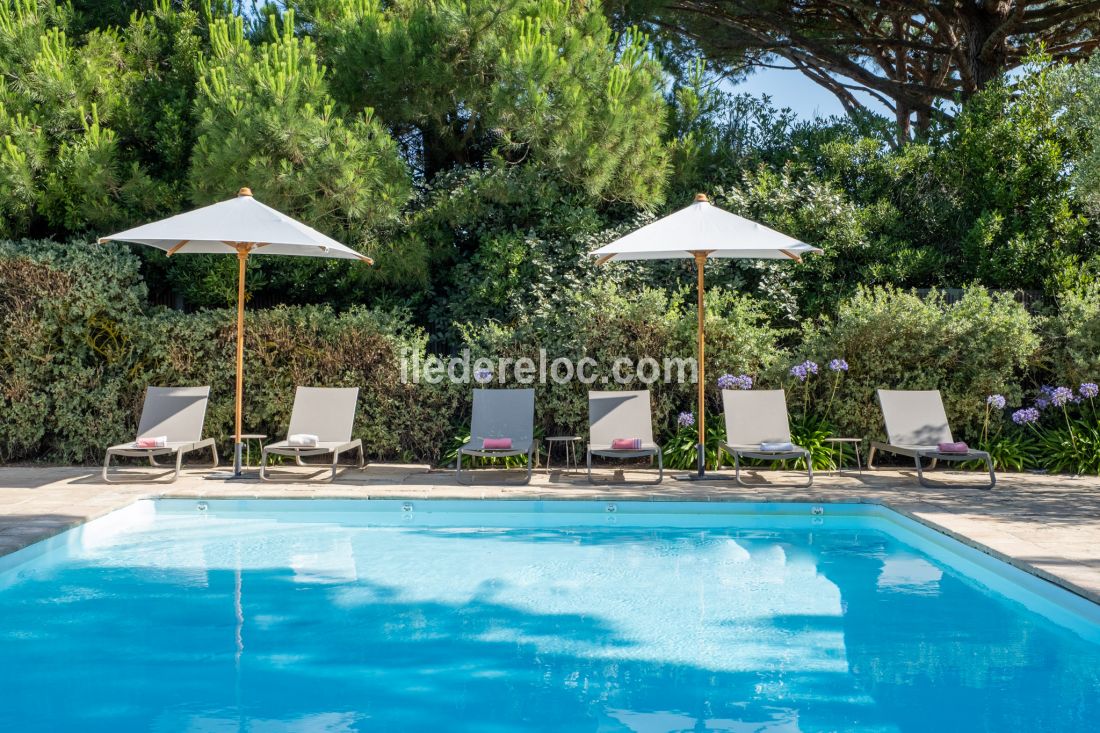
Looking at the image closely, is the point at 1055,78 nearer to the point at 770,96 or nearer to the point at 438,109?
the point at 770,96

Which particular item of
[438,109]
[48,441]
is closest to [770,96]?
[438,109]

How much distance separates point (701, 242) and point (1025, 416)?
3810 mm

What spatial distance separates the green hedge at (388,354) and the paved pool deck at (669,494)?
23.9 inches

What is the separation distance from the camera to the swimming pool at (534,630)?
3.83 m

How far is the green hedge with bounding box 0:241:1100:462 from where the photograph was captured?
9.30 m

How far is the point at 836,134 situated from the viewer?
12.2m

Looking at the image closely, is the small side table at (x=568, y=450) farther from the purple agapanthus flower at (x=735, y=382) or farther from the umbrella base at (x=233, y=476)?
the umbrella base at (x=233, y=476)

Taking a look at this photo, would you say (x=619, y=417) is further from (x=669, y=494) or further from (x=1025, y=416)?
(x=1025, y=416)

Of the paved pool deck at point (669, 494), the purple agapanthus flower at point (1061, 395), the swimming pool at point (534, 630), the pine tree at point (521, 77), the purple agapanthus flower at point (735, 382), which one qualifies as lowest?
the swimming pool at point (534, 630)

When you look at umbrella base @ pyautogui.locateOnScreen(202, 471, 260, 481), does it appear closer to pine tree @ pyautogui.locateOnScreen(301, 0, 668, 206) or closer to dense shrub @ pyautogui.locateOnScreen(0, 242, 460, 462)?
dense shrub @ pyautogui.locateOnScreen(0, 242, 460, 462)

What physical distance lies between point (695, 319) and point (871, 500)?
284 centimetres

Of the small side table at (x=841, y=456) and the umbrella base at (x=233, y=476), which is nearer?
the umbrella base at (x=233, y=476)

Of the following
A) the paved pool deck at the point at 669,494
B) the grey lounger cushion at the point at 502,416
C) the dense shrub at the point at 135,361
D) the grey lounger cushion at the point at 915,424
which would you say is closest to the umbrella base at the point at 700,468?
the paved pool deck at the point at 669,494

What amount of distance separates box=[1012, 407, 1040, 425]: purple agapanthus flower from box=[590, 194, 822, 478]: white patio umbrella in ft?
9.19
